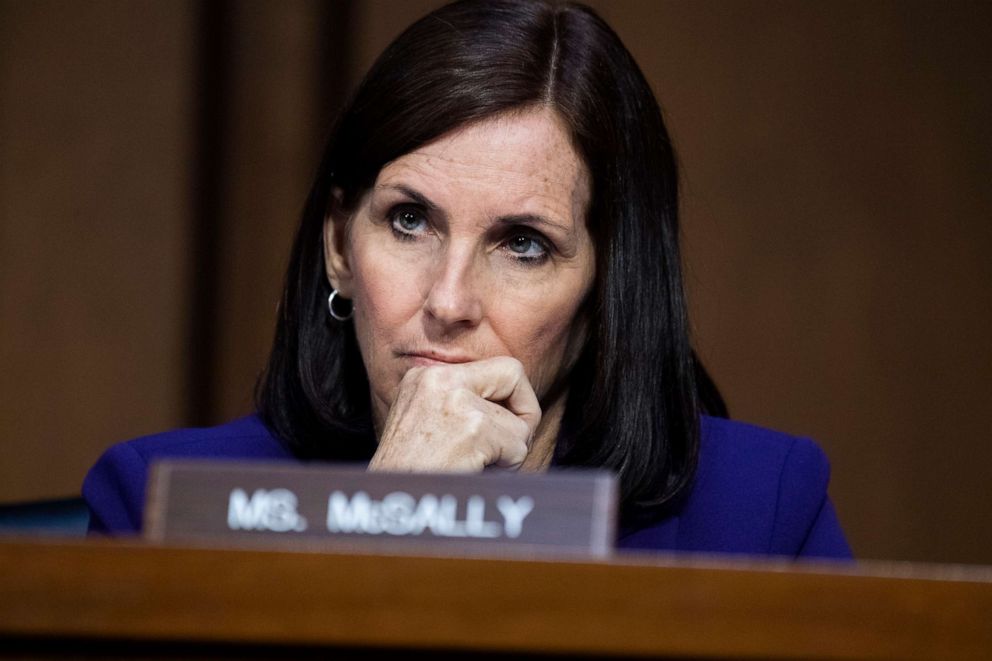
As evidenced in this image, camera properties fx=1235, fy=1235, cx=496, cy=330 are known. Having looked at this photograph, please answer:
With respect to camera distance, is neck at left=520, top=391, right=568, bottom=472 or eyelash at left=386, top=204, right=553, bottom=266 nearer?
eyelash at left=386, top=204, right=553, bottom=266

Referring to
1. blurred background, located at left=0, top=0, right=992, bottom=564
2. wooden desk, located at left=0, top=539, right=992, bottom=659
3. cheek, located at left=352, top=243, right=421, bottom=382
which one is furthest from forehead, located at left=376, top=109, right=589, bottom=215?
blurred background, located at left=0, top=0, right=992, bottom=564

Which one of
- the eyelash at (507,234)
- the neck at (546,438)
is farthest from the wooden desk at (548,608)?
the neck at (546,438)

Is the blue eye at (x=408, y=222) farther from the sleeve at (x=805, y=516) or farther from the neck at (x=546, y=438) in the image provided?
the sleeve at (x=805, y=516)

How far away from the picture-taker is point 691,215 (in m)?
2.79

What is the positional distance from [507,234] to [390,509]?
0.81 metres

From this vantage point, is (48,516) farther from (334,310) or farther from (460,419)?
(460,419)

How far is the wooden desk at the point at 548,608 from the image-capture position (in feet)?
2.27

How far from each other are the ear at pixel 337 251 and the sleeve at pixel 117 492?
1.21 feet

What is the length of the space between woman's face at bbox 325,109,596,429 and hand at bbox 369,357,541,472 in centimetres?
6

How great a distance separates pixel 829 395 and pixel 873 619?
2130mm

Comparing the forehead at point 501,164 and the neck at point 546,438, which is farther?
the neck at point 546,438

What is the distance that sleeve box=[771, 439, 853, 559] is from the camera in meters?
1.60

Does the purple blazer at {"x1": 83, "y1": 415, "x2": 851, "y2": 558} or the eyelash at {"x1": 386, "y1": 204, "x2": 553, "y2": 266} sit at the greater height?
the eyelash at {"x1": 386, "y1": 204, "x2": 553, "y2": 266}

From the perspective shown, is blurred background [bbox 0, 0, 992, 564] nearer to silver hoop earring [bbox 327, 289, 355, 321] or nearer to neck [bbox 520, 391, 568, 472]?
silver hoop earring [bbox 327, 289, 355, 321]
